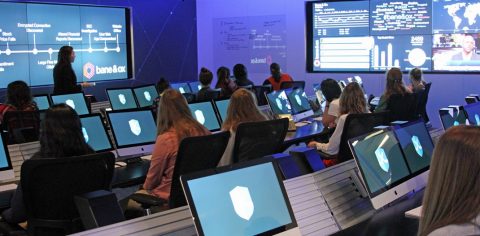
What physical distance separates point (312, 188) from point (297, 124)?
494 cm

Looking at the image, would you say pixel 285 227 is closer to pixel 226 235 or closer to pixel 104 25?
pixel 226 235

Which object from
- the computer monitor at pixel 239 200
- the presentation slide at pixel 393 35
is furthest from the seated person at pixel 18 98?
the presentation slide at pixel 393 35

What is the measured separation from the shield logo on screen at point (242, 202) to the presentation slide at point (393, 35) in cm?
923

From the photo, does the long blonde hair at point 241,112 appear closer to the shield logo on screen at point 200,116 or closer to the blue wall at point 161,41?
the shield logo on screen at point 200,116

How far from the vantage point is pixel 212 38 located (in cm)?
1366

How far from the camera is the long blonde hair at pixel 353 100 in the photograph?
570 cm

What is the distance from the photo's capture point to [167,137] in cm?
408

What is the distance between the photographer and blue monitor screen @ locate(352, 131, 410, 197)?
2.75 m

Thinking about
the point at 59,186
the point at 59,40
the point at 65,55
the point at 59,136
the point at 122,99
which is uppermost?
the point at 59,40

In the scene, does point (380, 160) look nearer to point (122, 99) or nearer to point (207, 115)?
point (207, 115)

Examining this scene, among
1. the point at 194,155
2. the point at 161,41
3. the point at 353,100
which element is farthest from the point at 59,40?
the point at 194,155

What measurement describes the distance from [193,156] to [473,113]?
242cm

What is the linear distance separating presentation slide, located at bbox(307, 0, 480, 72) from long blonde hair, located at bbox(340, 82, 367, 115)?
215 inches

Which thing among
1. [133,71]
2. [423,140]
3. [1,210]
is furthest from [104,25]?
[423,140]
